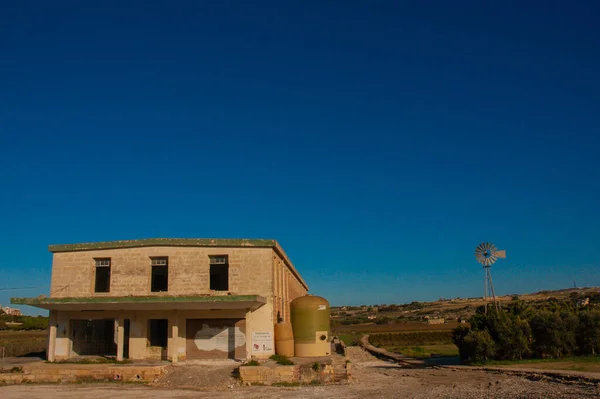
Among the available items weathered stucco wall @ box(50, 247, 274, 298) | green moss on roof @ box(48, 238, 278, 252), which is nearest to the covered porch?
weathered stucco wall @ box(50, 247, 274, 298)

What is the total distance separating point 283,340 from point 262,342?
4.18ft

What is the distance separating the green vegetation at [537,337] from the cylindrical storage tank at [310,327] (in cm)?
849

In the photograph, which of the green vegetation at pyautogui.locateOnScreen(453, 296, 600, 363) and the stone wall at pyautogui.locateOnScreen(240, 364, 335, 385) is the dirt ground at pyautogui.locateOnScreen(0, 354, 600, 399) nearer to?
the stone wall at pyautogui.locateOnScreen(240, 364, 335, 385)

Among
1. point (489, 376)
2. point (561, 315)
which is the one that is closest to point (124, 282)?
point (489, 376)

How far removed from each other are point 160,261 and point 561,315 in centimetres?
2341

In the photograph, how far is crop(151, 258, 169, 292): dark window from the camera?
28.2m

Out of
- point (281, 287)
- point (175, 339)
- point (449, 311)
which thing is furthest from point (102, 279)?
point (449, 311)

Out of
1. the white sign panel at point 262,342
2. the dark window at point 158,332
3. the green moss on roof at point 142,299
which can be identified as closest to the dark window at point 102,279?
the dark window at point 158,332

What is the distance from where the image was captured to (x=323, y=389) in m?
22.2

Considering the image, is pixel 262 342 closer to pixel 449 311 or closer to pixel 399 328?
pixel 399 328

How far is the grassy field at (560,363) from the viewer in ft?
81.7

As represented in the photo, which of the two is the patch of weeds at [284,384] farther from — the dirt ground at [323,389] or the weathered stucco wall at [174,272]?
the weathered stucco wall at [174,272]

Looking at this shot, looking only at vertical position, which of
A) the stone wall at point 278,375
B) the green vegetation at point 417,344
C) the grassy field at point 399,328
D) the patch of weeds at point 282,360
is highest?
the patch of weeds at point 282,360

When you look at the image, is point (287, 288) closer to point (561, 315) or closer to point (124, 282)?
point (124, 282)
